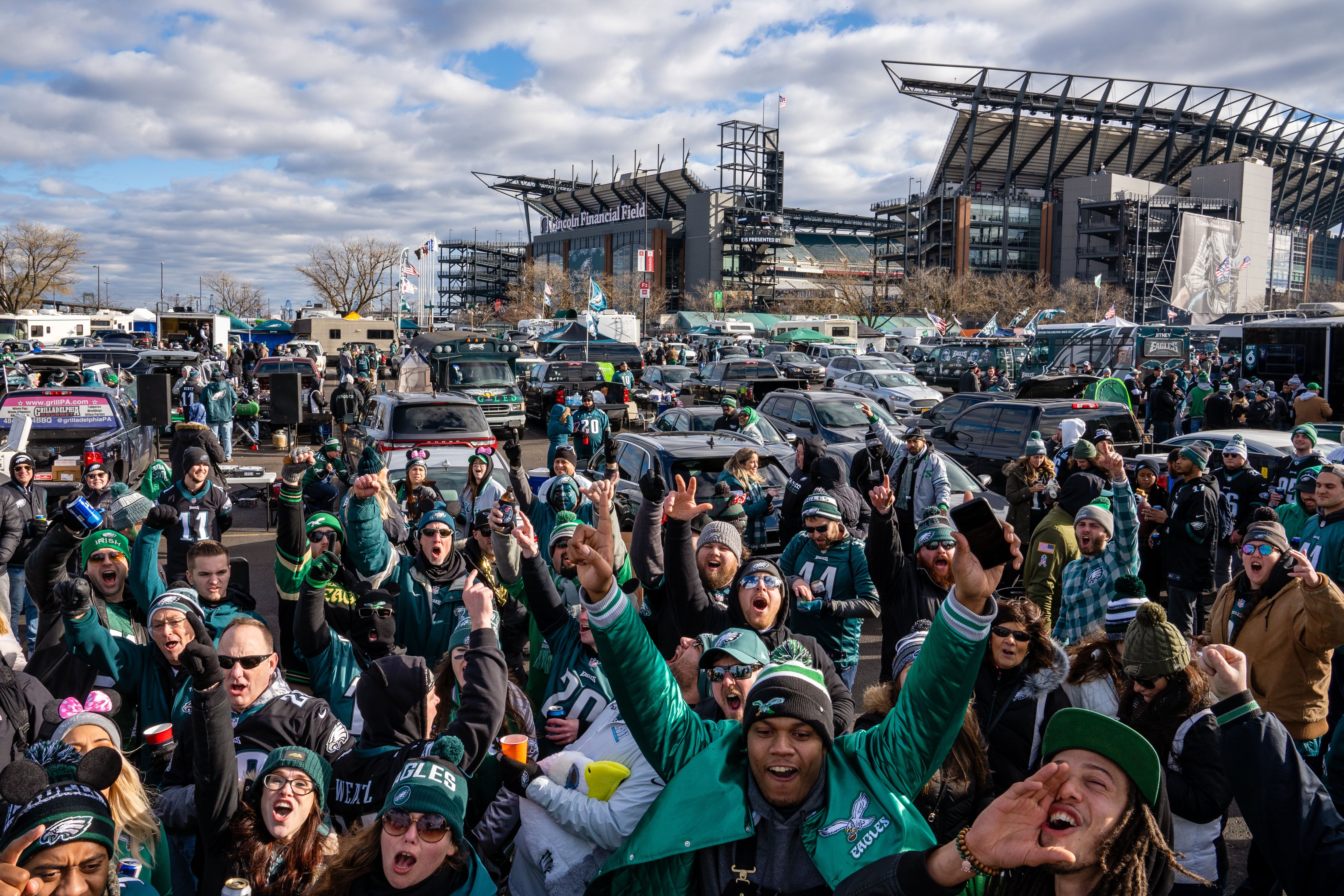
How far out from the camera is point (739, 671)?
2.97 meters

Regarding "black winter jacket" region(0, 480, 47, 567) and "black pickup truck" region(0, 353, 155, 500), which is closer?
"black winter jacket" region(0, 480, 47, 567)

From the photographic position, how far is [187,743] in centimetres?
332

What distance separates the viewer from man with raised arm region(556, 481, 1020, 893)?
2.33m

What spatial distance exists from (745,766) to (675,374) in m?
25.2

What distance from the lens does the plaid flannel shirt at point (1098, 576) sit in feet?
17.6

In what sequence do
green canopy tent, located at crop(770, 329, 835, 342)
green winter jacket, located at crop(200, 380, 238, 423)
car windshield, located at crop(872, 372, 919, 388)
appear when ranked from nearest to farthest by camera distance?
green winter jacket, located at crop(200, 380, 238, 423), car windshield, located at crop(872, 372, 919, 388), green canopy tent, located at crop(770, 329, 835, 342)

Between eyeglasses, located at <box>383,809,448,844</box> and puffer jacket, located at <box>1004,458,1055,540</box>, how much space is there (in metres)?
6.92

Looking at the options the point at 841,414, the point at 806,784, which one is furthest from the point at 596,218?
the point at 806,784

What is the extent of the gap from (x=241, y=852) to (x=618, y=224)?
114 meters

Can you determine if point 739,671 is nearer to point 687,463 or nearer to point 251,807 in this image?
point 251,807

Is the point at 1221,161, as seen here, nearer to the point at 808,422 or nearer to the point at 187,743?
the point at 808,422

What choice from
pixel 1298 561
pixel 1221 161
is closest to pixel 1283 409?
pixel 1298 561

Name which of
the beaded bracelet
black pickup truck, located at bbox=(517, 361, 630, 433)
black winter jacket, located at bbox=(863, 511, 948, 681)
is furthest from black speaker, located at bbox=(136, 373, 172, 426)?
the beaded bracelet

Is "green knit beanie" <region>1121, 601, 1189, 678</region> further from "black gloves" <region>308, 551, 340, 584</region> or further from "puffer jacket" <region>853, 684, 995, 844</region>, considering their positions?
"black gloves" <region>308, 551, 340, 584</region>
